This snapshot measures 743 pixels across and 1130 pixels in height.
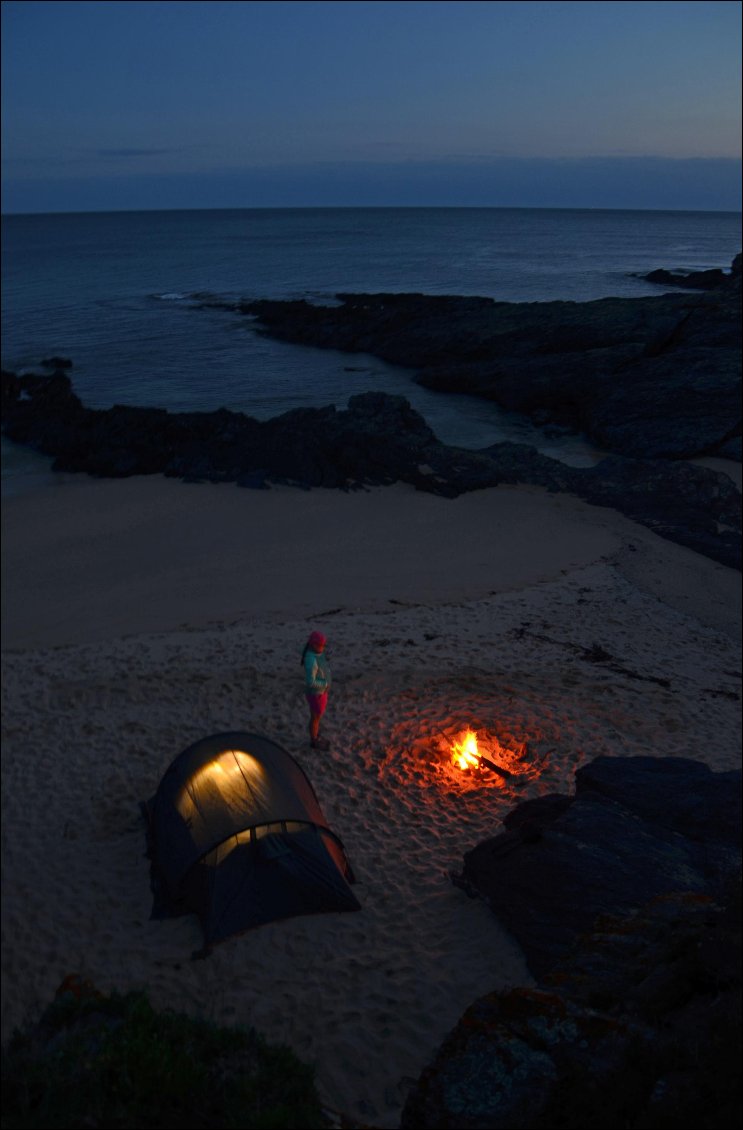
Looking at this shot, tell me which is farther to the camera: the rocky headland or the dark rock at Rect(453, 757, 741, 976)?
the rocky headland

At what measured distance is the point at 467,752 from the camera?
34.5 feet

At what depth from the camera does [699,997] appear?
13.6 ft

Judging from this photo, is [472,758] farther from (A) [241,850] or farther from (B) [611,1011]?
(B) [611,1011]

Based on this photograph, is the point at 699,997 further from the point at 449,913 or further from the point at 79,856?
the point at 79,856

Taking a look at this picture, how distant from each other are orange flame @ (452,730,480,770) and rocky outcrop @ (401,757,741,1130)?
300 cm

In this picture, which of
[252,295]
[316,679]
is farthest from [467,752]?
[252,295]

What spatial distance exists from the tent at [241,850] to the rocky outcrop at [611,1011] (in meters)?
2.12

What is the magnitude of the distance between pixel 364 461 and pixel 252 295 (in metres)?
59.1

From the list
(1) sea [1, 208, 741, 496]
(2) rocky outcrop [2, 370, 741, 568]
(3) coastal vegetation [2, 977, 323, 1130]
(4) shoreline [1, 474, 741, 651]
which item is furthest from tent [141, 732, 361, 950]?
(1) sea [1, 208, 741, 496]

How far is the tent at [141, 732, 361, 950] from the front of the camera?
7754 mm

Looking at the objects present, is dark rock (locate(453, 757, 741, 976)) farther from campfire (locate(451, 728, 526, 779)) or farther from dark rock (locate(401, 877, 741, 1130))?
dark rock (locate(401, 877, 741, 1130))

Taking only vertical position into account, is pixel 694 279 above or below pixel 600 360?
above

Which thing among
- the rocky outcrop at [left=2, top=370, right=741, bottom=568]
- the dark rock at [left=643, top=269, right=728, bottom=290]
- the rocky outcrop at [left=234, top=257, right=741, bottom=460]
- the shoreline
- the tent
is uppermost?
the dark rock at [left=643, top=269, right=728, bottom=290]

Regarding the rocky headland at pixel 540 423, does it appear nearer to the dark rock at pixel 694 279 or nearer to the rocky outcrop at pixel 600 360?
the rocky outcrop at pixel 600 360
